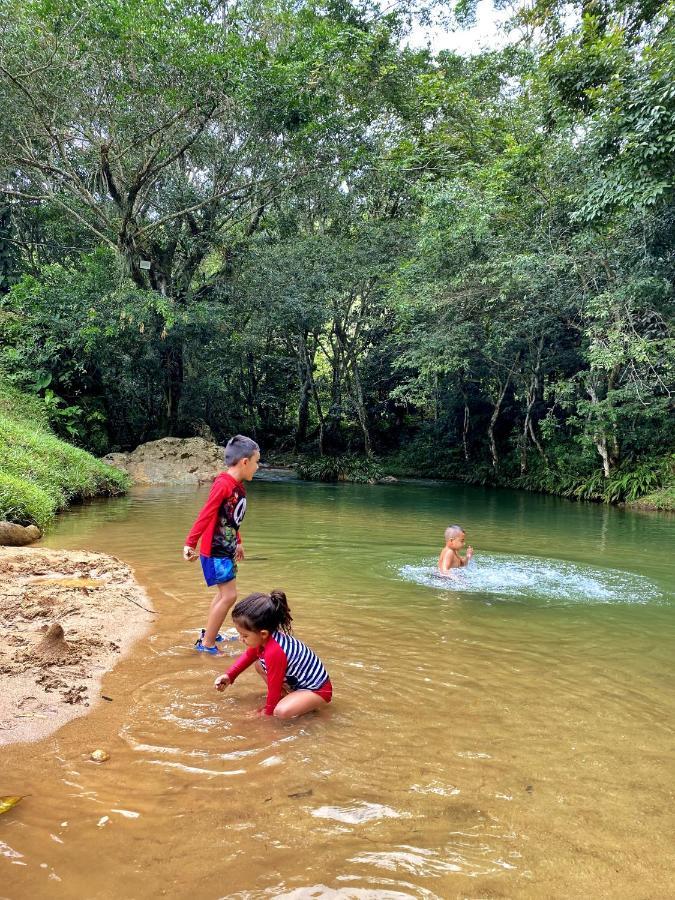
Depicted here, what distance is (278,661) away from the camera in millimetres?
3561

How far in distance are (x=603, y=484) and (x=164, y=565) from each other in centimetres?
1536

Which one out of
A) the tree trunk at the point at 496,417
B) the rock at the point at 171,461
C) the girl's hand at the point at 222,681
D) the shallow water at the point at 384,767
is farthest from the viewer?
the tree trunk at the point at 496,417

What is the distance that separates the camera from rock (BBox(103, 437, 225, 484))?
20672 millimetres

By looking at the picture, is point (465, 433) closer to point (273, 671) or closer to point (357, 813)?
point (273, 671)

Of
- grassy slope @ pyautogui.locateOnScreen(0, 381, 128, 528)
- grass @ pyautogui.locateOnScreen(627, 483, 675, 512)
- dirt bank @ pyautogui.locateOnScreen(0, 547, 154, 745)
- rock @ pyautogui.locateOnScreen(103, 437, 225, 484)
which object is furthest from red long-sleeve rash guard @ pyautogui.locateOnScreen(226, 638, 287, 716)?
rock @ pyautogui.locateOnScreen(103, 437, 225, 484)

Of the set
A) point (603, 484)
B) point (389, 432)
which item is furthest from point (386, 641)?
point (389, 432)

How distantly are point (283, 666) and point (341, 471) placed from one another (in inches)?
862

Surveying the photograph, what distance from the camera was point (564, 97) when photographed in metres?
13.0

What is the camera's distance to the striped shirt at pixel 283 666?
3559 millimetres

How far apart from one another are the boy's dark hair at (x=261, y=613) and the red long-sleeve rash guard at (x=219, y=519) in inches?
45.7

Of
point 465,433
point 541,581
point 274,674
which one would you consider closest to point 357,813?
point 274,674

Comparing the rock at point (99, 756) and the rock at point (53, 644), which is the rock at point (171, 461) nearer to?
the rock at point (53, 644)

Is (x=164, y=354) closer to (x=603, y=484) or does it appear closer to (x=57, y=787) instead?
(x=603, y=484)

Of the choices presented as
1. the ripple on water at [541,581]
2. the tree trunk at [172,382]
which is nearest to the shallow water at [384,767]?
the ripple on water at [541,581]
